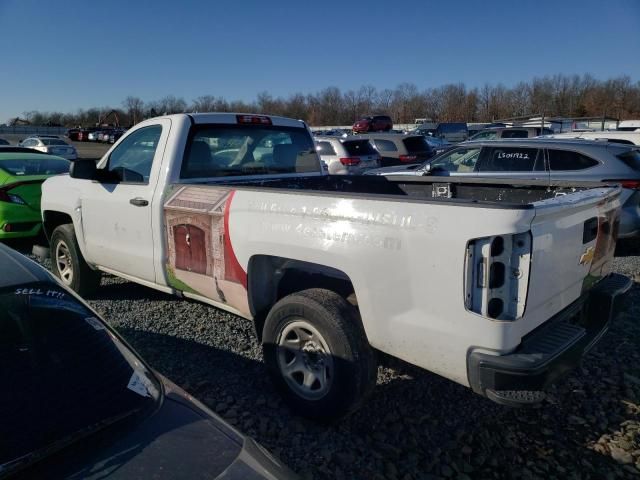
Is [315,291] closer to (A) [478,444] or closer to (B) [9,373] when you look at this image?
(A) [478,444]

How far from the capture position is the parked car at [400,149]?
53.5ft

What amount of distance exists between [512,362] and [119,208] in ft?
11.4

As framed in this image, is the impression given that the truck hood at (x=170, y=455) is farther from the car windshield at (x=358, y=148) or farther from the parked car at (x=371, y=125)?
the parked car at (x=371, y=125)

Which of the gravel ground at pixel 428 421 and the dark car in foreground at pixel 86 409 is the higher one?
the dark car in foreground at pixel 86 409

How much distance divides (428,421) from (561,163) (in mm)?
5663

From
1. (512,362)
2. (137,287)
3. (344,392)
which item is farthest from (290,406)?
(137,287)

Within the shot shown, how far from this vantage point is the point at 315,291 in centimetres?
313

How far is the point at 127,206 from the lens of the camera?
14.2ft

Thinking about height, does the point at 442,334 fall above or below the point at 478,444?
above

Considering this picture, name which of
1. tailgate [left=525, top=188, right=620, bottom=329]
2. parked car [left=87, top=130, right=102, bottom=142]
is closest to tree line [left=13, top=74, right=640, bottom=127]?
A: parked car [left=87, top=130, right=102, bottom=142]

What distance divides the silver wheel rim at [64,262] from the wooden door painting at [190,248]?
84.0 inches

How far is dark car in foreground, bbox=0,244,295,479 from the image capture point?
1510 mm

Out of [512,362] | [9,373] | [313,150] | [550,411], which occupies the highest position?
[313,150]

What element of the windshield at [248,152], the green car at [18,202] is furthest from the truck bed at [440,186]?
the green car at [18,202]
